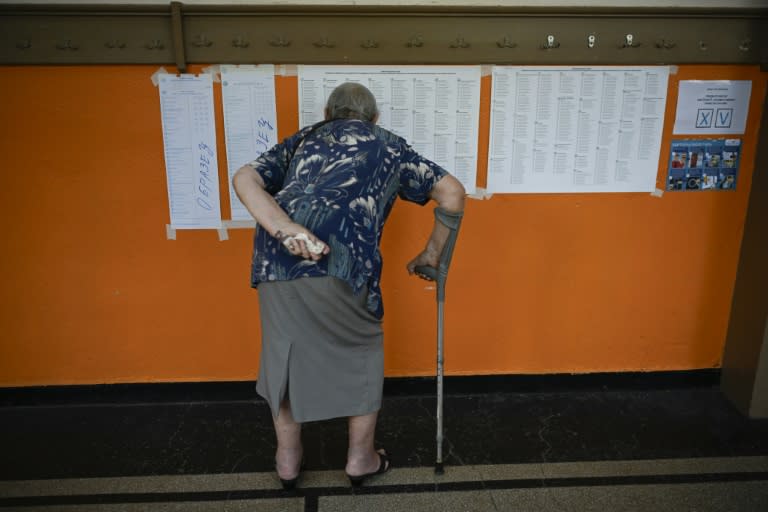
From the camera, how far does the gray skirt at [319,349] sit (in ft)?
5.86

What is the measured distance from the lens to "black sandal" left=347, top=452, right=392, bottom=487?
2.09 metres

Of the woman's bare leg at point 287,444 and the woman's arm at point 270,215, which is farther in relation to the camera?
the woman's bare leg at point 287,444

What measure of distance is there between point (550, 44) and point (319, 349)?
150cm

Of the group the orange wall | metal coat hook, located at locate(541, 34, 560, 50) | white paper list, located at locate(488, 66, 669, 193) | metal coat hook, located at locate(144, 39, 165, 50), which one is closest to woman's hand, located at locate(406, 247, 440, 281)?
the orange wall

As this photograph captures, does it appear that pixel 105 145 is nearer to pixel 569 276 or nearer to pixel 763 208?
pixel 569 276

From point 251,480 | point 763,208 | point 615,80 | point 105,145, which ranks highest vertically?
point 615,80

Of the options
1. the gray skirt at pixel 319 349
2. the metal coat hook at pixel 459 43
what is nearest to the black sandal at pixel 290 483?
the gray skirt at pixel 319 349

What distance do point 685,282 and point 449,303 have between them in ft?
3.56

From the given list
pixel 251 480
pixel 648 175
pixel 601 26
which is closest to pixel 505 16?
pixel 601 26

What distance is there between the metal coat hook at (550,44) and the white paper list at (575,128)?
0.27 ft

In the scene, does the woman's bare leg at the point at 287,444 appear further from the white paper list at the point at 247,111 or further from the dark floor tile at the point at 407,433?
the white paper list at the point at 247,111

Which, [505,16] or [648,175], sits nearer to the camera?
[505,16]

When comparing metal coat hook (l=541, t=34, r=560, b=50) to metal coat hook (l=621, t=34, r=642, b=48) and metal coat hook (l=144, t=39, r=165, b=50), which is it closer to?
metal coat hook (l=621, t=34, r=642, b=48)

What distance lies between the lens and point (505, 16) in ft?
7.45
